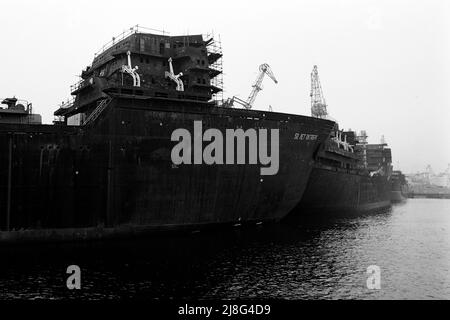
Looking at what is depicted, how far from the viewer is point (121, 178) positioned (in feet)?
107

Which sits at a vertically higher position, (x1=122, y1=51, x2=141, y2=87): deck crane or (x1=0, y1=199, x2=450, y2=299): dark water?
(x1=122, y1=51, x2=141, y2=87): deck crane

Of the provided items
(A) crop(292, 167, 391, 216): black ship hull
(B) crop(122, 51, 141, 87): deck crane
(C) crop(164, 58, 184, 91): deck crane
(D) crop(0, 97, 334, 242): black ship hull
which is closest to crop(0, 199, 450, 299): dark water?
(D) crop(0, 97, 334, 242): black ship hull

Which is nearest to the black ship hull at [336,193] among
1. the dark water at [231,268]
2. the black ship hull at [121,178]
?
the black ship hull at [121,178]

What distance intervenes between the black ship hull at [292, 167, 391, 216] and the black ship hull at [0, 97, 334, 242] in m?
22.6

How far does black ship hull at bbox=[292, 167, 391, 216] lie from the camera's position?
59438 mm

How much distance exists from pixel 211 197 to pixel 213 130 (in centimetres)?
674

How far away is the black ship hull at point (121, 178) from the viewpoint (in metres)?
30.1

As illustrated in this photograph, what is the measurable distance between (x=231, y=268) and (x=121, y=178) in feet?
45.8

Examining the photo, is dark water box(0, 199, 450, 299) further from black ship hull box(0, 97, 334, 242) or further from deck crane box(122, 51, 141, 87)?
deck crane box(122, 51, 141, 87)

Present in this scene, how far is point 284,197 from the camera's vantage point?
41.5 meters

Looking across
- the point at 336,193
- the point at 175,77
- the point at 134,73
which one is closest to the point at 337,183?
the point at 336,193

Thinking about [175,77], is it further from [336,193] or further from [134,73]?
[336,193]
